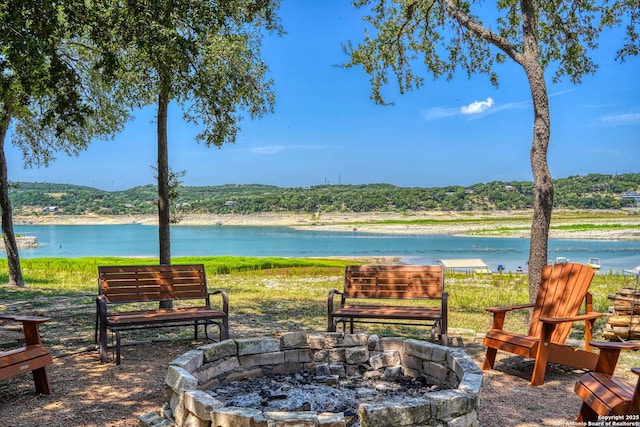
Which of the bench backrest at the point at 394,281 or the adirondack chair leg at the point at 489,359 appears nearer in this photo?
the adirondack chair leg at the point at 489,359

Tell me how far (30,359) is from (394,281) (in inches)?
156

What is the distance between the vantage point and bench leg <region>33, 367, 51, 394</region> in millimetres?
4430

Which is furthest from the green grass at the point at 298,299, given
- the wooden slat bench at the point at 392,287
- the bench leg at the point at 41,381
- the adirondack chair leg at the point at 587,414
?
the adirondack chair leg at the point at 587,414

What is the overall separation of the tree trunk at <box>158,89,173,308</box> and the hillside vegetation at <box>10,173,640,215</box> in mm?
84042

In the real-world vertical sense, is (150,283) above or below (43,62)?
below

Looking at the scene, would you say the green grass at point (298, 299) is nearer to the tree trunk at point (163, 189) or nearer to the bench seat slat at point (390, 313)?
the bench seat slat at point (390, 313)

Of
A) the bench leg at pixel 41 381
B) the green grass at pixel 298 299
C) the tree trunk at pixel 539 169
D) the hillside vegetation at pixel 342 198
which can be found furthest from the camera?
the hillside vegetation at pixel 342 198

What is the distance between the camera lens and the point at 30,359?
424 centimetres

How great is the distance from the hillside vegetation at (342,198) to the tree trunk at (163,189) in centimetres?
8404

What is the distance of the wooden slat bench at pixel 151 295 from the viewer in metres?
5.41

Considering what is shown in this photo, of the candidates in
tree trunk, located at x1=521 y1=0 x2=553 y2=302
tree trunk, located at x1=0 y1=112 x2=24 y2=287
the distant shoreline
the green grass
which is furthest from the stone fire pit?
the distant shoreline

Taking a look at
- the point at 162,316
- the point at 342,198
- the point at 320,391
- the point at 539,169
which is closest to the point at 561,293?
the point at 539,169

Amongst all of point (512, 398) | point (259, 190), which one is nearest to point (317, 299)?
point (512, 398)

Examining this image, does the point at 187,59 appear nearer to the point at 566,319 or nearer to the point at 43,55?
the point at 43,55
